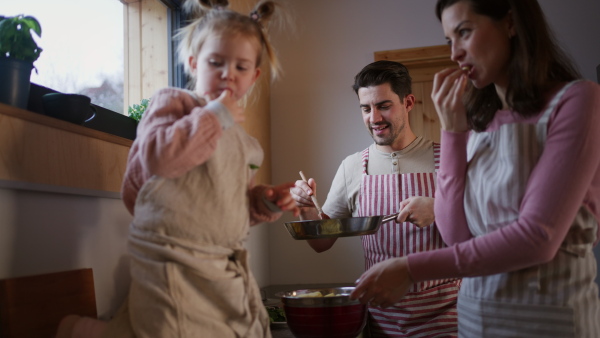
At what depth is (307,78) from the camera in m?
3.15

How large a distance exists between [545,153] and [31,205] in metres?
1.01

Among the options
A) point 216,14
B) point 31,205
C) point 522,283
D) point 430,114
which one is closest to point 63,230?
A: point 31,205

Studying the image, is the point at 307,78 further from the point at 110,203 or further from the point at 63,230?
the point at 63,230

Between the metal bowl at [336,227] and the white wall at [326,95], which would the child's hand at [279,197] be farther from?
the white wall at [326,95]

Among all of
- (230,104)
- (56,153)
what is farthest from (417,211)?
(56,153)

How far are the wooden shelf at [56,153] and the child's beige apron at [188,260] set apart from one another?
0.28 m

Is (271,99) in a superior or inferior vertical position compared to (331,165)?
superior

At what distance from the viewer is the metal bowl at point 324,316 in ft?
4.41

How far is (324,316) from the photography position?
4.41 ft

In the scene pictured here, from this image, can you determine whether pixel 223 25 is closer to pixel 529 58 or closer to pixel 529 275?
pixel 529 58

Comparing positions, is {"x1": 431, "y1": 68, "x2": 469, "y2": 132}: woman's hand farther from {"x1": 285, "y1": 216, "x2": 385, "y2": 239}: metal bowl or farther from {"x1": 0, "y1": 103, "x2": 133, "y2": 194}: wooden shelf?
{"x1": 0, "y1": 103, "x2": 133, "y2": 194}: wooden shelf

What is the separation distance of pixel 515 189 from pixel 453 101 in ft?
0.79

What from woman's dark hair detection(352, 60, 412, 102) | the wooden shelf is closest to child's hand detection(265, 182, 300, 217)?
the wooden shelf

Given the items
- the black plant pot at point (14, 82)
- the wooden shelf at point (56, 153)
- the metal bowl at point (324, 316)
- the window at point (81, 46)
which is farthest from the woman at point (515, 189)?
the window at point (81, 46)
